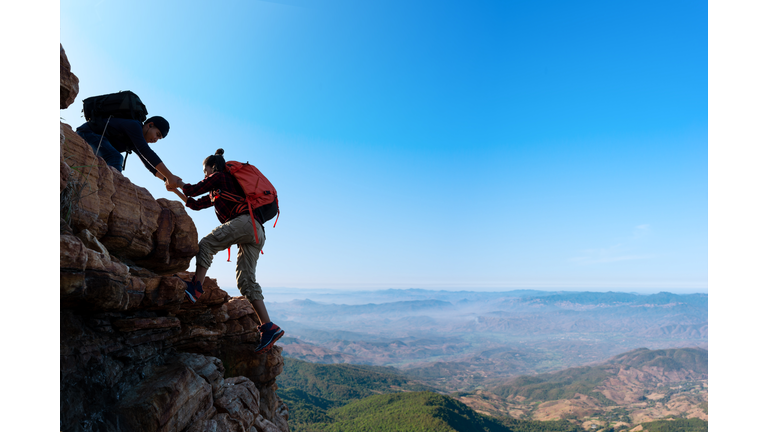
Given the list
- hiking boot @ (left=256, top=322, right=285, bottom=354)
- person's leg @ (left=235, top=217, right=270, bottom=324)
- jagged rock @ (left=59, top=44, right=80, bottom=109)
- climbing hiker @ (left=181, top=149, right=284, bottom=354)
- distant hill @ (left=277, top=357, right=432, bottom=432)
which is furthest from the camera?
distant hill @ (left=277, top=357, right=432, bottom=432)

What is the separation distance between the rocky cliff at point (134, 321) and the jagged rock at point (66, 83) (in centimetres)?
2

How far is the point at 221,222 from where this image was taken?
7203 mm

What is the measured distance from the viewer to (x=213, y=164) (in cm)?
702

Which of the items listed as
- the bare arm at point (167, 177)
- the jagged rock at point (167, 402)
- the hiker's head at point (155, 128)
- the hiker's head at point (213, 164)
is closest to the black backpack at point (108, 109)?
the hiker's head at point (155, 128)

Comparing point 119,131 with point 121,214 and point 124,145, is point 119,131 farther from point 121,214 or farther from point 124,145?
point 121,214

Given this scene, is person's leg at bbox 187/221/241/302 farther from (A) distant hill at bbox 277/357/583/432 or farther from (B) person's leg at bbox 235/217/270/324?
(A) distant hill at bbox 277/357/583/432

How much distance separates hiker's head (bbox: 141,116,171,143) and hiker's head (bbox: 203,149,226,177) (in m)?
1.20

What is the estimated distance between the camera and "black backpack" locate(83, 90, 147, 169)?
265 inches

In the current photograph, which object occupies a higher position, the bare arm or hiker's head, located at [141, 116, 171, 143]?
hiker's head, located at [141, 116, 171, 143]

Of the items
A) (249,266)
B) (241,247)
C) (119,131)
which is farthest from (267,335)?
(119,131)

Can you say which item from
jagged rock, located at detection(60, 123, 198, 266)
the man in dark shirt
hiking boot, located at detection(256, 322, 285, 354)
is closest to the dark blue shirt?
the man in dark shirt

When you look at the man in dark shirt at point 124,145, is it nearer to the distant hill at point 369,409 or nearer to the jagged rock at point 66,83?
the jagged rock at point 66,83

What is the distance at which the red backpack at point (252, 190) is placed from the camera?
6871mm

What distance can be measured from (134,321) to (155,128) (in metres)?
3.78
